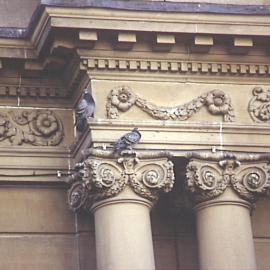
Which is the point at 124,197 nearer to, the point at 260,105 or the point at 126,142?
the point at 126,142

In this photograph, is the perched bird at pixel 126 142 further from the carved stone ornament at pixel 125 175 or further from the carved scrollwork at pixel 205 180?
the carved scrollwork at pixel 205 180

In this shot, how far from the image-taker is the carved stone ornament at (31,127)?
58.9ft

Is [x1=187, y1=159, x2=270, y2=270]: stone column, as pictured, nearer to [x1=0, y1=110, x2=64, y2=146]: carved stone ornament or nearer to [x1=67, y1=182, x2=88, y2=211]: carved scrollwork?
[x1=67, y1=182, x2=88, y2=211]: carved scrollwork

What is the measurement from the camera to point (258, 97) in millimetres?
17891

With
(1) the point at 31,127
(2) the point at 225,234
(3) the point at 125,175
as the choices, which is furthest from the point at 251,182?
(1) the point at 31,127

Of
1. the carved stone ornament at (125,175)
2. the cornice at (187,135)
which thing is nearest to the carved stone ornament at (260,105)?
the cornice at (187,135)

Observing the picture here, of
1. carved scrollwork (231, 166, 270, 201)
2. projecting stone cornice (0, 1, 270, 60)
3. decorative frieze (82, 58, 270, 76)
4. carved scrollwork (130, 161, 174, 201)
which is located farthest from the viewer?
decorative frieze (82, 58, 270, 76)

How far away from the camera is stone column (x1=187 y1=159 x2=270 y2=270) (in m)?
17.2

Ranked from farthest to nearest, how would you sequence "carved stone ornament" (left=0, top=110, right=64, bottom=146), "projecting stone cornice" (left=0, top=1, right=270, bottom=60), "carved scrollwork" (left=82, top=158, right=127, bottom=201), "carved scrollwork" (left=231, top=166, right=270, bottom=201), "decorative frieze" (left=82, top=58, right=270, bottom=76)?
1. "carved stone ornament" (left=0, top=110, right=64, bottom=146)
2. "decorative frieze" (left=82, top=58, right=270, bottom=76)
3. "carved scrollwork" (left=231, top=166, right=270, bottom=201)
4. "projecting stone cornice" (left=0, top=1, right=270, bottom=60)
5. "carved scrollwork" (left=82, top=158, right=127, bottom=201)

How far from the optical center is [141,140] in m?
17.3

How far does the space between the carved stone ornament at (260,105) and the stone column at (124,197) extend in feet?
4.16

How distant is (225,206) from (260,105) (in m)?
1.32

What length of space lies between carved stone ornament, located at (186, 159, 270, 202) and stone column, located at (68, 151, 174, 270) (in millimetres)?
286

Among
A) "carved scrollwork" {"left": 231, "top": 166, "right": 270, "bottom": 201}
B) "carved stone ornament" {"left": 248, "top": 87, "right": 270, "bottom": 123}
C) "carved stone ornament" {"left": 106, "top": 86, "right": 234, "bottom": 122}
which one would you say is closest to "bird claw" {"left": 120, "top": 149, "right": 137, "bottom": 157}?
"carved stone ornament" {"left": 106, "top": 86, "right": 234, "bottom": 122}
